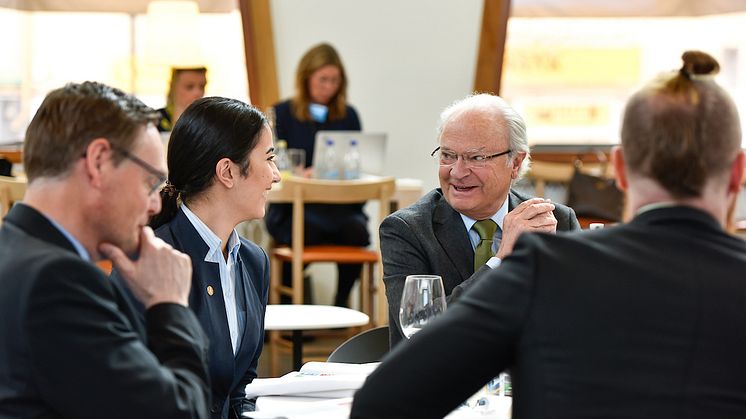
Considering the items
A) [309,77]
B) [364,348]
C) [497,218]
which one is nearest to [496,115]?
[497,218]

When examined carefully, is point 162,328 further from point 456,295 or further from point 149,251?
point 456,295

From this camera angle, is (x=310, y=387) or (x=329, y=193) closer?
(x=310, y=387)

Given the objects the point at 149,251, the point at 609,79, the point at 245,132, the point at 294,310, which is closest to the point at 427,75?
A: the point at 609,79

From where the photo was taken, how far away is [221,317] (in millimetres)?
2447

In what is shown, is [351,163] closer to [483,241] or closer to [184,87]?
[184,87]

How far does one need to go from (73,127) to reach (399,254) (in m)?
1.32

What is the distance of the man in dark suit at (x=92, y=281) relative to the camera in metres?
1.52

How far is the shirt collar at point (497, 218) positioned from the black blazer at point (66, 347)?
145 cm

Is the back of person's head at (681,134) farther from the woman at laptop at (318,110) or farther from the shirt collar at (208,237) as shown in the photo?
the woman at laptop at (318,110)

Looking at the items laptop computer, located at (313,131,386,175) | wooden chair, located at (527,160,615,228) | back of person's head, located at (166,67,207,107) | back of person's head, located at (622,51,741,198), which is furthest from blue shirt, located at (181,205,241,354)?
wooden chair, located at (527,160,615,228)

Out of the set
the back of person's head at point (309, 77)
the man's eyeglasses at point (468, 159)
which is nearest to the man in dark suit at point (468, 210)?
the man's eyeglasses at point (468, 159)

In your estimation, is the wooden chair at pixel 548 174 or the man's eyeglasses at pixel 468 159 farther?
the wooden chair at pixel 548 174

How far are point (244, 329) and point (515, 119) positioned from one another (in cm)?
105

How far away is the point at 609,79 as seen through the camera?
7.64 metres
